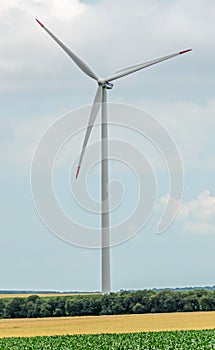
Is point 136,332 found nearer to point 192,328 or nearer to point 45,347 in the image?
point 192,328

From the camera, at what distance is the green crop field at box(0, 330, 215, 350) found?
47.0 meters

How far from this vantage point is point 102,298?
73.9 metres

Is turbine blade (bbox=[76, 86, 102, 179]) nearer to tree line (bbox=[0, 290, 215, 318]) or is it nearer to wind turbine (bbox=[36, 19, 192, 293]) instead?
wind turbine (bbox=[36, 19, 192, 293])

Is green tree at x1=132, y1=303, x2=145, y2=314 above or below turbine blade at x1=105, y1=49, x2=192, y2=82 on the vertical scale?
below

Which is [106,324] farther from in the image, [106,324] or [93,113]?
[93,113]

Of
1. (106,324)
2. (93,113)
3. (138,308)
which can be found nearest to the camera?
(106,324)

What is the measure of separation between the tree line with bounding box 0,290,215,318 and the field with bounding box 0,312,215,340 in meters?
2.05

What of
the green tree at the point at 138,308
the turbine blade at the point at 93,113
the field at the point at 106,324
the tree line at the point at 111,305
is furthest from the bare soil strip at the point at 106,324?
the turbine blade at the point at 93,113

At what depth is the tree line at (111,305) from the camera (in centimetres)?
7394

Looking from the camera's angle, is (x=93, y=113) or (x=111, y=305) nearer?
(x=111, y=305)

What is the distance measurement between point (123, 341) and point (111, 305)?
2364cm

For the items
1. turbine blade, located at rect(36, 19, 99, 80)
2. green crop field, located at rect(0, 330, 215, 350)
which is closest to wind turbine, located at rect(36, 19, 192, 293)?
turbine blade, located at rect(36, 19, 99, 80)

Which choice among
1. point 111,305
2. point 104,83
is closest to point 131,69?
point 104,83

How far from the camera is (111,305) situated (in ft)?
242
